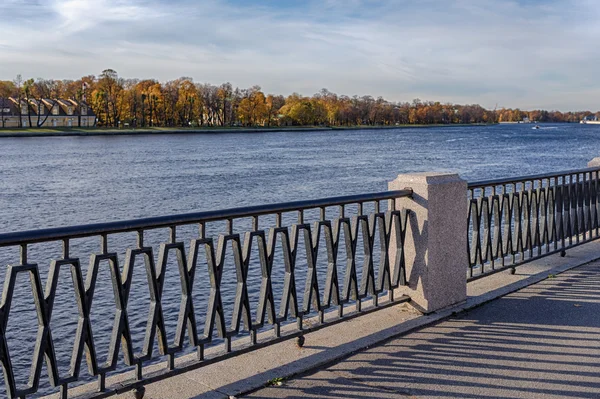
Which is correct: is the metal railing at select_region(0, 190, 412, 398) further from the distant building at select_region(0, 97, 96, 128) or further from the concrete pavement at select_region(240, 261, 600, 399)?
the distant building at select_region(0, 97, 96, 128)

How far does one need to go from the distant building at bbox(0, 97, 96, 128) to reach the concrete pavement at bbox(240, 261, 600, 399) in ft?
524

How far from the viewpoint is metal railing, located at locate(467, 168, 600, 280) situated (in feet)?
24.5

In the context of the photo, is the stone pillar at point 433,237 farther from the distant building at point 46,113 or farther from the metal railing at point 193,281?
the distant building at point 46,113

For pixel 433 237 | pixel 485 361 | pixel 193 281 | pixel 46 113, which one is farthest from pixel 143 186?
pixel 46 113

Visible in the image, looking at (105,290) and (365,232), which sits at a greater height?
(365,232)

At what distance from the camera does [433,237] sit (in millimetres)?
6332

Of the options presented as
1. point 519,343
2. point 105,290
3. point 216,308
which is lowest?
point 105,290

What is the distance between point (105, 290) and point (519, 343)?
10.7 m

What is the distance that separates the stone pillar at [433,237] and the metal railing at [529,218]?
0.50 m

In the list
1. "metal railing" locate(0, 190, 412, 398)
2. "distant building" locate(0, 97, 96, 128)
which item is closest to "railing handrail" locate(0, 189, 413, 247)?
"metal railing" locate(0, 190, 412, 398)

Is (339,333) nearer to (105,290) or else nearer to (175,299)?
(175,299)

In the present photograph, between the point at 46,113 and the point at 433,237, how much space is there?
167231 millimetres

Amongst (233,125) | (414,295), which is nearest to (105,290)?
(414,295)

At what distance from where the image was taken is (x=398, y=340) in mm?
5676
